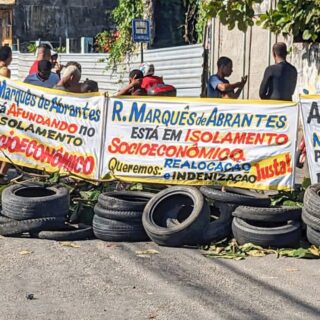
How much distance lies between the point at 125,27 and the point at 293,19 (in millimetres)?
13522

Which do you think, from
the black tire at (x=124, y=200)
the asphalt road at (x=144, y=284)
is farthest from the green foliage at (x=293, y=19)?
the asphalt road at (x=144, y=284)

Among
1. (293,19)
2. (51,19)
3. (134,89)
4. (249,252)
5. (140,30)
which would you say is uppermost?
(293,19)

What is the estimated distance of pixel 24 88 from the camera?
10695mm

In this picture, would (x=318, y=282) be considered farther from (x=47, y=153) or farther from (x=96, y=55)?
(x=96, y=55)

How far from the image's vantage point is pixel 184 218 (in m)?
9.48

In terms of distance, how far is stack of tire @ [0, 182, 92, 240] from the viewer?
9.27 metres

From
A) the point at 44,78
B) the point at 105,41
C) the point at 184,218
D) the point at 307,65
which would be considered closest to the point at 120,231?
the point at 184,218

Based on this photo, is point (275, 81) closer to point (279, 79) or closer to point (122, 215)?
point (279, 79)

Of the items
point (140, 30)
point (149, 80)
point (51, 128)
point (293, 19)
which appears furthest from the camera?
point (140, 30)

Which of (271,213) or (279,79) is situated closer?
(271,213)

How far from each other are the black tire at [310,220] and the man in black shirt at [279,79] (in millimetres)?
3856

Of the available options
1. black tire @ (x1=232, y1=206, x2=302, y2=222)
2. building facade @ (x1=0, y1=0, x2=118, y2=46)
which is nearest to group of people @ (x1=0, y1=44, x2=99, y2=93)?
black tire @ (x1=232, y1=206, x2=302, y2=222)

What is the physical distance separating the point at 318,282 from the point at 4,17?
31.6m

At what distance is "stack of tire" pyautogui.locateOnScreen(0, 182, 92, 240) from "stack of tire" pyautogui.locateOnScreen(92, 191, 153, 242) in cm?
21
